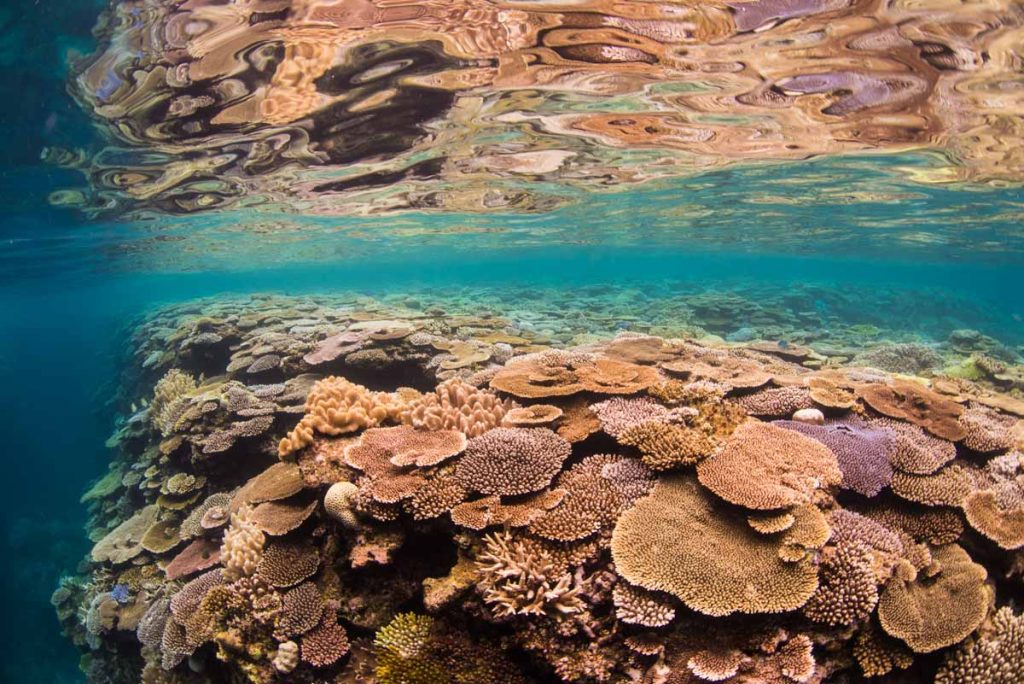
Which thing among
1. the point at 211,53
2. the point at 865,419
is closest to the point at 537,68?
the point at 211,53

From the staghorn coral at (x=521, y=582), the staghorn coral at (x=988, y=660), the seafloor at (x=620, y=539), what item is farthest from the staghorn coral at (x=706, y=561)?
the staghorn coral at (x=988, y=660)

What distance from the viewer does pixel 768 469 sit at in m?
4.60

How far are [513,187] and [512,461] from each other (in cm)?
2219

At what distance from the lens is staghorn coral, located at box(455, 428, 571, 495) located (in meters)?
4.77

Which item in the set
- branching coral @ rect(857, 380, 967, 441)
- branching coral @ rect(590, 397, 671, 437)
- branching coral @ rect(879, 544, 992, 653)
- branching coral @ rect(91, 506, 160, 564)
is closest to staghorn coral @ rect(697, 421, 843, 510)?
branching coral @ rect(590, 397, 671, 437)

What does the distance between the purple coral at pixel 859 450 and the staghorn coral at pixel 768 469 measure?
0.85 ft

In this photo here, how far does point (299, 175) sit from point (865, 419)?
19.7m

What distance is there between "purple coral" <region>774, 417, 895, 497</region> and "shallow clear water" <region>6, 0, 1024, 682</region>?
7.88m

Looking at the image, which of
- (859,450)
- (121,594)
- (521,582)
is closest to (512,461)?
(521,582)

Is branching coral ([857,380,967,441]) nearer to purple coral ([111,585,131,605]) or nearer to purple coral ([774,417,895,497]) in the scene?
purple coral ([774,417,895,497])

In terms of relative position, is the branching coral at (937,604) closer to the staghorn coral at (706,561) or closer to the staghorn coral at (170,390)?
the staghorn coral at (706,561)

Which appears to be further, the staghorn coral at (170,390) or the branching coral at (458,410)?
the staghorn coral at (170,390)

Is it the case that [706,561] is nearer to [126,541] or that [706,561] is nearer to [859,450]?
[859,450]

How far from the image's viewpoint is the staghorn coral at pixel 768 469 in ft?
14.0
